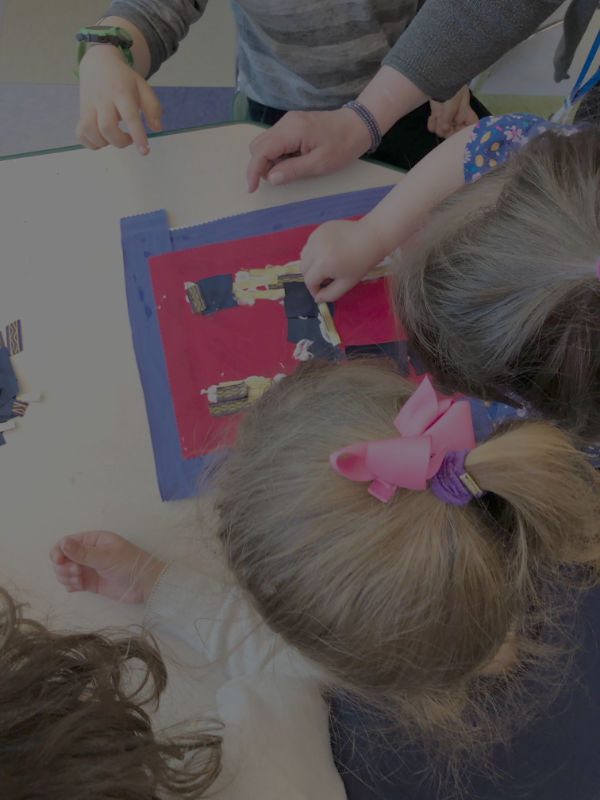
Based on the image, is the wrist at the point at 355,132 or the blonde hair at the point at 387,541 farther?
the wrist at the point at 355,132

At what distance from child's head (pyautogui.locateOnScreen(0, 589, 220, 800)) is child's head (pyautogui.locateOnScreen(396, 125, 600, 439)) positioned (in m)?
0.39

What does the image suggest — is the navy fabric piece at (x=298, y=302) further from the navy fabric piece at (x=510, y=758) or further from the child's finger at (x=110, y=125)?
the navy fabric piece at (x=510, y=758)

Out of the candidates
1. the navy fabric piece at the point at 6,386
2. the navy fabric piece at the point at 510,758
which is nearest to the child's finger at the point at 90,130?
the navy fabric piece at the point at 6,386

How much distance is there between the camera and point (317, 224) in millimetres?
745

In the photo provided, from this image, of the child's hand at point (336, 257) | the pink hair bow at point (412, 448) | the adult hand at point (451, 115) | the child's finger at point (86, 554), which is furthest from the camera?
the adult hand at point (451, 115)

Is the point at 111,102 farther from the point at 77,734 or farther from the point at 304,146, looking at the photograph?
the point at 77,734

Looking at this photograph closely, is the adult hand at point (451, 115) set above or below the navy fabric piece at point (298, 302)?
above

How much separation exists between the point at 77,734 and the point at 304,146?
647 millimetres

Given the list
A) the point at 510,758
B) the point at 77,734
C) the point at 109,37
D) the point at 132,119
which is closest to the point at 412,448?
the point at 77,734

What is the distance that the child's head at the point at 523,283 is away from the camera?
448 millimetres

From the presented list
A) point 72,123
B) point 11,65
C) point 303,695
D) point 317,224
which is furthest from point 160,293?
point 11,65

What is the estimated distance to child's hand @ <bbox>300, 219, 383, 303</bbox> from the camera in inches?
26.8

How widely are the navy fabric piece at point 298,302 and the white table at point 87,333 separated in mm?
120

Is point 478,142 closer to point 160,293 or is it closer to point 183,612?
point 160,293
